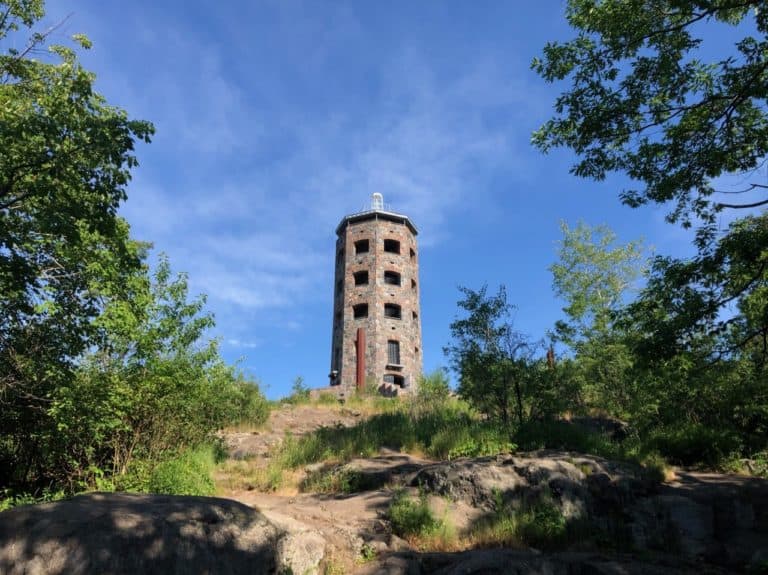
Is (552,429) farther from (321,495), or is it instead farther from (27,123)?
(27,123)

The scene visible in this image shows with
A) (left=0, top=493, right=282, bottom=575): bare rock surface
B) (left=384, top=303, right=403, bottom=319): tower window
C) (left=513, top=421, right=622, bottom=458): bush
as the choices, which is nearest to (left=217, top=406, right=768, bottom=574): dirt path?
(left=0, top=493, right=282, bottom=575): bare rock surface

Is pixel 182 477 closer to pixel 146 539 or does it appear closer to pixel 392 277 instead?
pixel 146 539

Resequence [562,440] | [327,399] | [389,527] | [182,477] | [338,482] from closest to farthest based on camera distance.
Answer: [389,527], [182,477], [338,482], [562,440], [327,399]

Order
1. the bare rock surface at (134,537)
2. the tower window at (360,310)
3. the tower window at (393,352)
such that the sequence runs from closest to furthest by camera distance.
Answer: the bare rock surface at (134,537) → the tower window at (393,352) → the tower window at (360,310)

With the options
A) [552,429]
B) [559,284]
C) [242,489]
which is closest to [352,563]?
[242,489]

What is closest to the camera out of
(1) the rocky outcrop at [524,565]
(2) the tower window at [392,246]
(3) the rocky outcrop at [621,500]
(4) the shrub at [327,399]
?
(1) the rocky outcrop at [524,565]

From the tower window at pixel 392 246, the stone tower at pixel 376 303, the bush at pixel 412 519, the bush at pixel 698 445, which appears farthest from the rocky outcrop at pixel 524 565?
the tower window at pixel 392 246

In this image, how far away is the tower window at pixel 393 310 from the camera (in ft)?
96.9

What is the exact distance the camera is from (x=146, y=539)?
4.18 meters

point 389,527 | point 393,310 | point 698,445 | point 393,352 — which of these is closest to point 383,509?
point 389,527

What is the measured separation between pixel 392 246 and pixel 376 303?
4896 mm

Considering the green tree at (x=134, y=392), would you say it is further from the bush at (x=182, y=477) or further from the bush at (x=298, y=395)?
the bush at (x=298, y=395)

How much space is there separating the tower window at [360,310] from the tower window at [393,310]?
1267 millimetres

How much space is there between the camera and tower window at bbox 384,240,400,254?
103 feet
